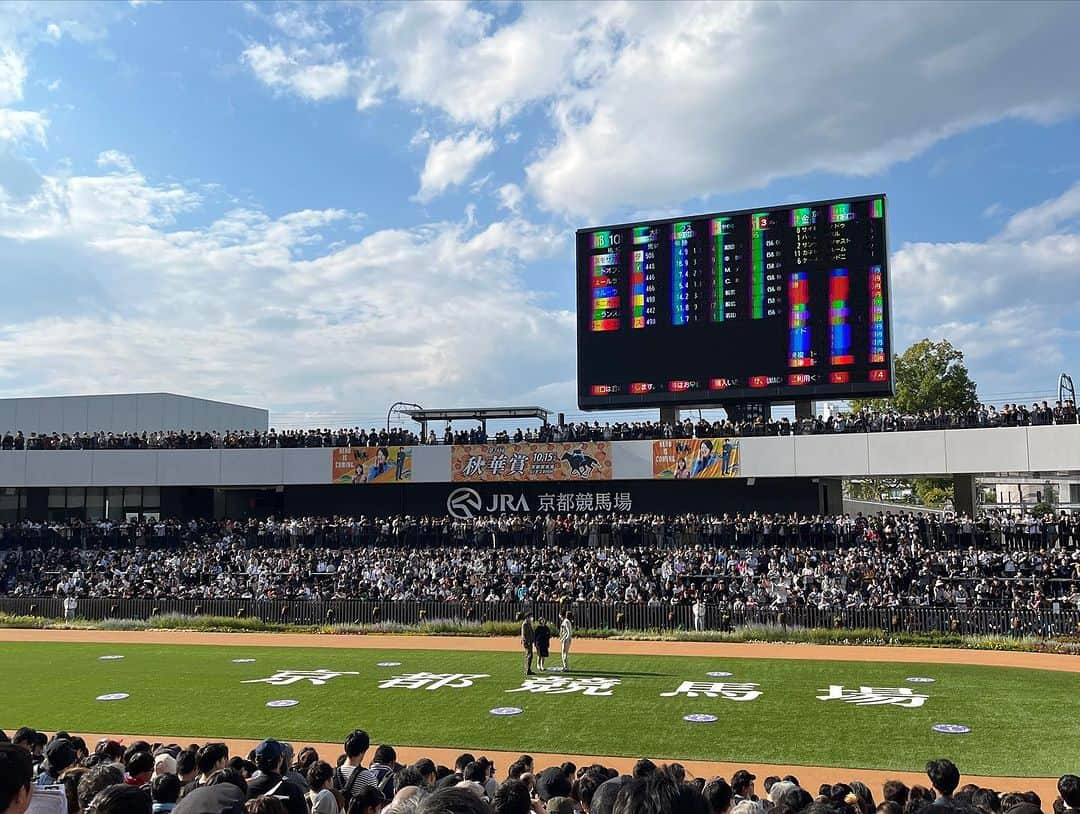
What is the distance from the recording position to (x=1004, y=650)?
27.8m

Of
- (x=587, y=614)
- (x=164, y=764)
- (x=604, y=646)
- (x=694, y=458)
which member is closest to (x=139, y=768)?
(x=164, y=764)

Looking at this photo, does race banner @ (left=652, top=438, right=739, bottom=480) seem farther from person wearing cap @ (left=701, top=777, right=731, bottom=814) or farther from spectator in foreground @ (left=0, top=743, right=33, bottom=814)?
spectator in foreground @ (left=0, top=743, right=33, bottom=814)

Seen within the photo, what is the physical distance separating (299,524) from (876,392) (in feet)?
90.3

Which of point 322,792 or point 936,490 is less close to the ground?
point 936,490

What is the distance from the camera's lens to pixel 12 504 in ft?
179

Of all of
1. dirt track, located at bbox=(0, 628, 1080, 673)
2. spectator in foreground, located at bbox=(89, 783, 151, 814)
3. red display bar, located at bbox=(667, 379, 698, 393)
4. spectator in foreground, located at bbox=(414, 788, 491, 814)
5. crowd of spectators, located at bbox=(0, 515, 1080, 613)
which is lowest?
dirt track, located at bbox=(0, 628, 1080, 673)

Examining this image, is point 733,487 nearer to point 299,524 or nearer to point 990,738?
point 299,524

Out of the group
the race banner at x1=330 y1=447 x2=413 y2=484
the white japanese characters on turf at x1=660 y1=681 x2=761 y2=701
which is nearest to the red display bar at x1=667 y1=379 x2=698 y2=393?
the race banner at x1=330 y1=447 x2=413 y2=484

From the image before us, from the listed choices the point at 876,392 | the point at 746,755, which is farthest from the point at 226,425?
the point at 746,755

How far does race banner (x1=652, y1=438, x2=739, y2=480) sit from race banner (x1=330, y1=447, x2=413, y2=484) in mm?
13103

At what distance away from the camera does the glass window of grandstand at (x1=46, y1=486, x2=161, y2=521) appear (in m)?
54.4

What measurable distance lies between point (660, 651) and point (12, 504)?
4407cm

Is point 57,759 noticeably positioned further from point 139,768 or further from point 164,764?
point 139,768

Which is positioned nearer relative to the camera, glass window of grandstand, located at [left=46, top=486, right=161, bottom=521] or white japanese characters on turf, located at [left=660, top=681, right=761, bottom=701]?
white japanese characters on turf, located at [left=660, top=681, right=761, bottom=701]
